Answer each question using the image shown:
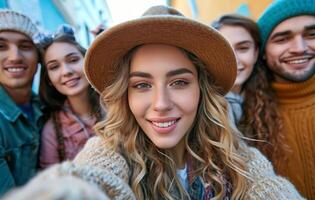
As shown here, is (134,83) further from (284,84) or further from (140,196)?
(284,84)

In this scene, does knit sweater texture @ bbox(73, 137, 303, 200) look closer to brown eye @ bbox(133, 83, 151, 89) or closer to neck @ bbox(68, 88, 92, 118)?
brown eye @ bbox(133, 83, 151, 89)

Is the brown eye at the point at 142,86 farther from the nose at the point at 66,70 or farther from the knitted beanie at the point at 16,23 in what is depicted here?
the knitted beanie at the point at 16,23

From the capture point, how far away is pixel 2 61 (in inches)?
79.5

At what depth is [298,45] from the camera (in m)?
2.00

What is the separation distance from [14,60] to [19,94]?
25 centimetres

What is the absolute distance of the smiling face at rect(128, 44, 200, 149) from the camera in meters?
1.32

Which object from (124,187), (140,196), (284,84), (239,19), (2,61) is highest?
(239,19)

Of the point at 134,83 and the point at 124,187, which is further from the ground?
the point at 134,83

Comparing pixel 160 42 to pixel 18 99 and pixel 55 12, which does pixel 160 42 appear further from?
pixel 55 12

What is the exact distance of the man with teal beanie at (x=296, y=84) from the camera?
6.39ft

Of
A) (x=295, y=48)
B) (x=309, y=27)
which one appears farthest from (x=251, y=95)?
(x=309, y=27)

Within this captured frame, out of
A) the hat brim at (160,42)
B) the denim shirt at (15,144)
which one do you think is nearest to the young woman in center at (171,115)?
the hat brim at (160,42)

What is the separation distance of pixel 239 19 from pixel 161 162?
134cm

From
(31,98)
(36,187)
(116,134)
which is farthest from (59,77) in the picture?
(36,187)
